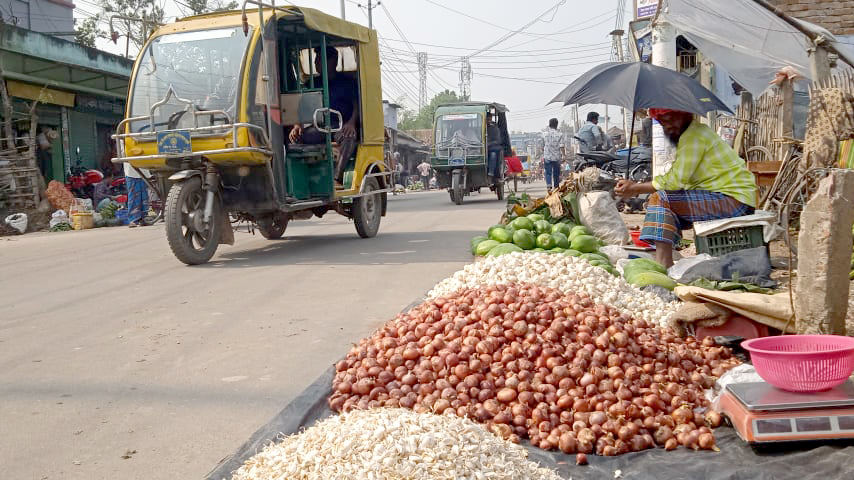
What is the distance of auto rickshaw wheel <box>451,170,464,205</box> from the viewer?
1789 cm

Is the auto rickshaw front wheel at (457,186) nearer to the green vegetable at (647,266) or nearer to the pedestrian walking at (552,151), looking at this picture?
the pedestrian walking at (552,151)

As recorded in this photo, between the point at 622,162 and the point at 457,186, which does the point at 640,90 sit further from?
the point at 457,186

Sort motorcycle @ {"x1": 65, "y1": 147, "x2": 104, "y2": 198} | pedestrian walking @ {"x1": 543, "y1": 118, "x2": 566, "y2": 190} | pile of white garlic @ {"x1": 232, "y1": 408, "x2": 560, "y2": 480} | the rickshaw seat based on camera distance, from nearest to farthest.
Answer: pile of white garlic @ {"x1": 232, "y1": 408, "x2": 560, "y2": 480}, the rickshaw seat, pedestrian walking @ {"x1": 543, "y1": 118, "x2": 566, "y2": 190}, motorcycle @ {"x1": 65, "y1": 147, "x2": 104, "y2": 198}

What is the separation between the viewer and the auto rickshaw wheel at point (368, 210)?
10.4 metres

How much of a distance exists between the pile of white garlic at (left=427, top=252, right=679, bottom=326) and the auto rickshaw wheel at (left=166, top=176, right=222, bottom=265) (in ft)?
12.4

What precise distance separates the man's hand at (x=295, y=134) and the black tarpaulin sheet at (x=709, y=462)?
710 centimetres

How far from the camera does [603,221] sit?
26.6 feet

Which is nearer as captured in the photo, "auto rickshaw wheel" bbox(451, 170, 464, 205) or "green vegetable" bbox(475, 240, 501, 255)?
"green vegetable" bbox(475, 240, 501, 255)

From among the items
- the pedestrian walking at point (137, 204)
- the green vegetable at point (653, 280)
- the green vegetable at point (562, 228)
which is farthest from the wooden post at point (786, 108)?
the pedestrian walking at point (137, 204)

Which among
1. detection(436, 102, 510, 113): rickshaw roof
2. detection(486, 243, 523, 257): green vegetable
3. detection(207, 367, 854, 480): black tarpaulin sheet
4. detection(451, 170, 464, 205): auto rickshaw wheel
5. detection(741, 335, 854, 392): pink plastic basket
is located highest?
detection(436, 102, 510, 113): rickshaw roof

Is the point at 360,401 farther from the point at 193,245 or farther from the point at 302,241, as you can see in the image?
the point at 302,241

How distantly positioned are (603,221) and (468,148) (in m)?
10.8

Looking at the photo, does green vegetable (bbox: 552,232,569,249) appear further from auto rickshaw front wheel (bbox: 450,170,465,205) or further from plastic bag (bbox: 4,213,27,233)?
plastic bag (bbox: 4,213,27,233)

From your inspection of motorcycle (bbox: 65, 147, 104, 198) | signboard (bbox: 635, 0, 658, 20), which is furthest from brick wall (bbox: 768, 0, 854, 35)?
motorcycle (bbox: 65, 147, 104, 198)
